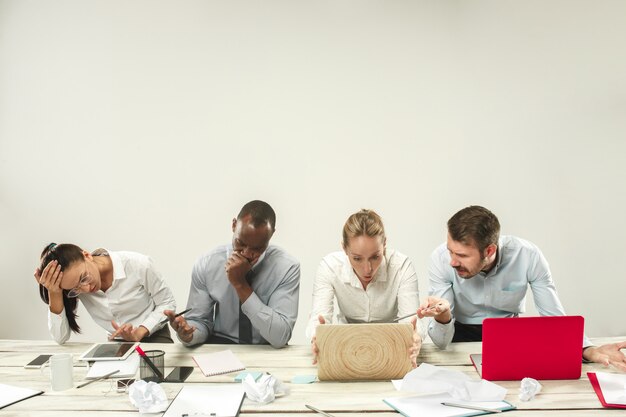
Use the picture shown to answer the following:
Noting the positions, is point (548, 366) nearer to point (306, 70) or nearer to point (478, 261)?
point (478, 261)

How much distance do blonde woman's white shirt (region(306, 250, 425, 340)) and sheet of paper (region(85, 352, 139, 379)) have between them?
75cm

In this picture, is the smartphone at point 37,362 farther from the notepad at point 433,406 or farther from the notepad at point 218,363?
the notepad at point 433,406

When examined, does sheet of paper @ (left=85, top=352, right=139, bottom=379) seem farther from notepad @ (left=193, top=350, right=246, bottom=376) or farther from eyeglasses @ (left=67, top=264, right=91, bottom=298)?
eyeglasses @ (left=67, top=264, right=91, bottom=298)

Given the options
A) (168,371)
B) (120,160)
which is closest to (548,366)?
(168,371)

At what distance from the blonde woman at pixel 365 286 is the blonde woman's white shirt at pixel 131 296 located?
2.38 feet

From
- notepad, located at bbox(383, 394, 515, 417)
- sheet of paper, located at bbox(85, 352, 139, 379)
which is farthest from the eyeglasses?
notepad, located at bbox(383, 394, 515, 417)

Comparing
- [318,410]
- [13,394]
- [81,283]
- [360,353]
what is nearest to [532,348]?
[360,353]

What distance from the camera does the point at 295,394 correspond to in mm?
1564

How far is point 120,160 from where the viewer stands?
340 centimetres

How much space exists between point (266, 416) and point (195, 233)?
6.97 feet

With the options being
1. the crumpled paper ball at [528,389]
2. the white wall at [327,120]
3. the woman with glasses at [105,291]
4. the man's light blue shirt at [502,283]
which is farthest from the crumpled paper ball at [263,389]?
the white wall at [327,120]

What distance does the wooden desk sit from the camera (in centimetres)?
144

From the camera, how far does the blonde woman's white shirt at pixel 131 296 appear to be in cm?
240

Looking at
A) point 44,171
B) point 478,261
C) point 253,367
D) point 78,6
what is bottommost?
point 253,367
